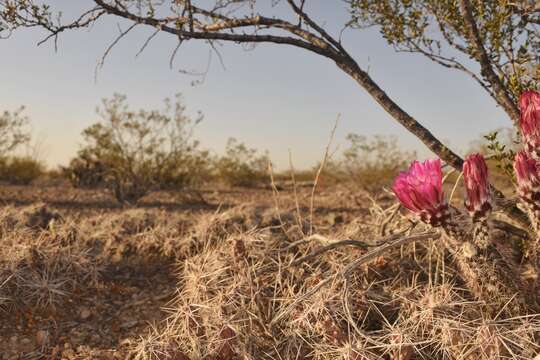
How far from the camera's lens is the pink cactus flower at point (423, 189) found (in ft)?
7.63

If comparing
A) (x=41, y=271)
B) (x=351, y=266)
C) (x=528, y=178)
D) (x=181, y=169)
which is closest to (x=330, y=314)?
(x=351, y=266)

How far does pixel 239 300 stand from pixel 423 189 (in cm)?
137

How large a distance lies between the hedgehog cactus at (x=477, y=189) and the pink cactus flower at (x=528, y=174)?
0.15m

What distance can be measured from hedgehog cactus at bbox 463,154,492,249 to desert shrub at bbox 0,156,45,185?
40.1 ft

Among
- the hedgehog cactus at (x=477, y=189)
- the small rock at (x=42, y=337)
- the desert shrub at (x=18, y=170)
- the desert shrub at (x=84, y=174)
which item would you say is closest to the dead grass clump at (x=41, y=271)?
the small rock at (x=42, y=337)

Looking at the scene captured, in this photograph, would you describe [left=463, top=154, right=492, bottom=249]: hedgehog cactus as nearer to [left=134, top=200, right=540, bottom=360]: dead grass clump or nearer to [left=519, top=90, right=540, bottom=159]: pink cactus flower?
[left=519, top=90, right=540, bottom=159]: pink cactus flower

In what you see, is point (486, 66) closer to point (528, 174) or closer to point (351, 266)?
point (528, 174)

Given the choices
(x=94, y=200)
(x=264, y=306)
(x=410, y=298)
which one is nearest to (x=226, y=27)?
(x=264, y=306)

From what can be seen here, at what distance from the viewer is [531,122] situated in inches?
97.0

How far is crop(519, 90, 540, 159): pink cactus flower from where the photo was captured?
7.97 ft

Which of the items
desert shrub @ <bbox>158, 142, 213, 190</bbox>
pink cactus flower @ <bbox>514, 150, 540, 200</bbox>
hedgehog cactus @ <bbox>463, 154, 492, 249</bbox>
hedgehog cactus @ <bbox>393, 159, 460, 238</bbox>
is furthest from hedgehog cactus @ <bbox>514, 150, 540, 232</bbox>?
desert shrub @ <bbox>158, 142, 213, 190</bbox>

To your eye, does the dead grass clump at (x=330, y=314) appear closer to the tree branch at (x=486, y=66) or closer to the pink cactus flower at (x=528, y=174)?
the pink cactus flower at (x=528, y=174)

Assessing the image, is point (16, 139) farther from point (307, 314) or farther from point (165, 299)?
point (307, 314)

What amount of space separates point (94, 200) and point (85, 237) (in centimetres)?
472
